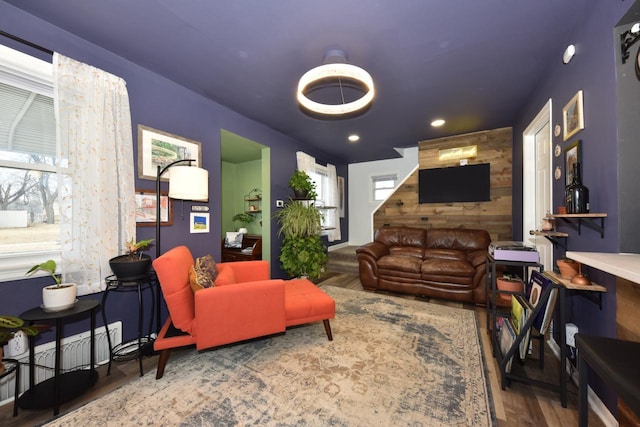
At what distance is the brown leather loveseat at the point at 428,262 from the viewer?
3156mm

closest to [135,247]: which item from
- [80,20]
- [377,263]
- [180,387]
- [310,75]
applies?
[180,387]

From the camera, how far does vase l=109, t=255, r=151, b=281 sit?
1734 millimetres

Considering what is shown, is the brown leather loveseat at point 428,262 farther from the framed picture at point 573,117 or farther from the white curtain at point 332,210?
the framed picture at point 573,117

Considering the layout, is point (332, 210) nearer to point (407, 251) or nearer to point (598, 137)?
point (407, 251)

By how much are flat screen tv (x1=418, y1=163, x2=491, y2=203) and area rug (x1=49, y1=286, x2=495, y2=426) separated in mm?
2595

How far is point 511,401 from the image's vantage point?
1500 millimetres

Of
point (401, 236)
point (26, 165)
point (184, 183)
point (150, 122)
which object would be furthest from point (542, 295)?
point (26, 165)

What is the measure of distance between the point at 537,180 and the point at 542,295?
2031 millimetres

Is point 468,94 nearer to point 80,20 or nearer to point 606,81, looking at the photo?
point 606,81

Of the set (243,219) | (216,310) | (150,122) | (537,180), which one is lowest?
(216,310)

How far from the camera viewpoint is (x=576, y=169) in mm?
1610

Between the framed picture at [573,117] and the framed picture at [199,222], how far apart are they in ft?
11.3

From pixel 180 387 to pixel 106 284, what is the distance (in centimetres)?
100

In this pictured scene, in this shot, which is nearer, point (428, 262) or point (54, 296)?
point (54, 296)
